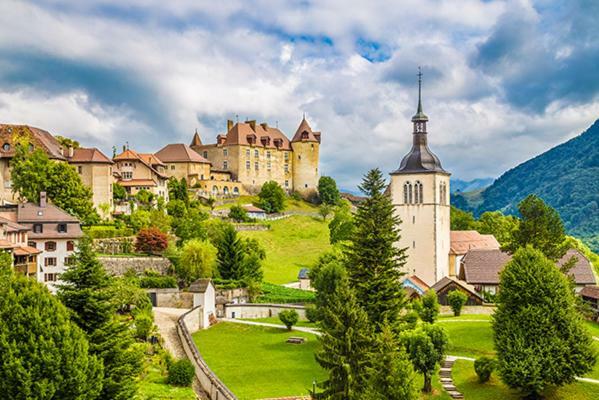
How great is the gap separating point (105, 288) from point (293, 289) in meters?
37.7

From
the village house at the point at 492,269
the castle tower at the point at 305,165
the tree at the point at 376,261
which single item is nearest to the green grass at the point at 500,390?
the tree at the point at 376,261

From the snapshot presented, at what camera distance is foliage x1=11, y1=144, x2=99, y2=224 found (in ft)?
188

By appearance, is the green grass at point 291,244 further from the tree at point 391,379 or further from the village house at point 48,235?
the tree at point 391,379

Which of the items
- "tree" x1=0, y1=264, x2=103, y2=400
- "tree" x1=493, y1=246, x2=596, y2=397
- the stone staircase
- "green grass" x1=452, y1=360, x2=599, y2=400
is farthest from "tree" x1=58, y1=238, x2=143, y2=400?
"tree" x1=493, y1=246, x2=596, y2=397

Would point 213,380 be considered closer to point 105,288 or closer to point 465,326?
point 105,288

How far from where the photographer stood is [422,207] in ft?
199

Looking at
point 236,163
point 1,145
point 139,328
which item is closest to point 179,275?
point 139,328

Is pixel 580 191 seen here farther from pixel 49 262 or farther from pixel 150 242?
pixel 49 262

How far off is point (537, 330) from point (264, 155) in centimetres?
7857

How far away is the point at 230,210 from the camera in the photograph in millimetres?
85812

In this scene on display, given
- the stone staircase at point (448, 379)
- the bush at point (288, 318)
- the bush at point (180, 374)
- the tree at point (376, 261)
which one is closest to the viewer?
the bush at point (180, 374)

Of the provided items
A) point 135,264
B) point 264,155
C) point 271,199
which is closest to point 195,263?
point 135,264

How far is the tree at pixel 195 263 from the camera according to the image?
54.7 m

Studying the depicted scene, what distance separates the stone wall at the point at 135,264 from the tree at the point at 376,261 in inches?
896
